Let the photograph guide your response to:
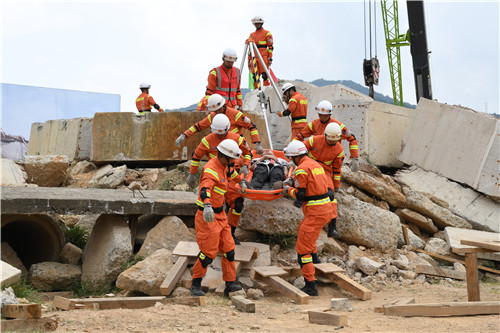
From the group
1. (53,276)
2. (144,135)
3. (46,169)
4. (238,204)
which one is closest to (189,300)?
(238,204)

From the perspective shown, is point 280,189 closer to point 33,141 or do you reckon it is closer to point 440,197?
point 440,197

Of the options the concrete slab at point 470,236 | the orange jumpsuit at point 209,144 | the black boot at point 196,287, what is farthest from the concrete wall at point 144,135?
the black boot at point 196,287

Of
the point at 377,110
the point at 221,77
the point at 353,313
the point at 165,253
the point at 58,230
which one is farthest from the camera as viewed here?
the point at 377,110

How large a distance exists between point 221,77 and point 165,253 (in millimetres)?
3583

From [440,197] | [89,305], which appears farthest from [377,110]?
[89,305]

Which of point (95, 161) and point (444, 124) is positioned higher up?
point (444, 124)

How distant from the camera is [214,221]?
6387 mm

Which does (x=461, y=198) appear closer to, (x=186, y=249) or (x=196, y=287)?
(x=186, y=249)

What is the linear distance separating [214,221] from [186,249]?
122 centimetres

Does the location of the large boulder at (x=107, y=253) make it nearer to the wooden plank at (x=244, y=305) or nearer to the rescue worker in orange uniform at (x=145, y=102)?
the wooden plank at (x=244, y=305)

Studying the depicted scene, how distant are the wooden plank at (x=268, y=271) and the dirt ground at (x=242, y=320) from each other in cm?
40

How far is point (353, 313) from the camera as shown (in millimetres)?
6043

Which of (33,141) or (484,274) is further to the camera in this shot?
(33,141)

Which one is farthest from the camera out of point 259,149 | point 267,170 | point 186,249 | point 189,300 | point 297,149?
point 259,149
